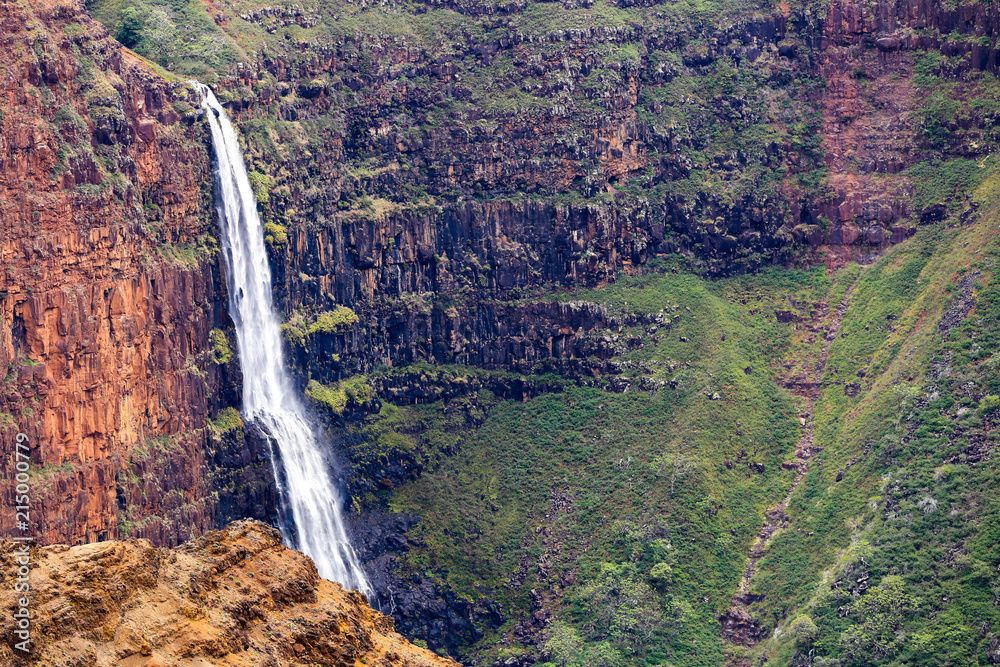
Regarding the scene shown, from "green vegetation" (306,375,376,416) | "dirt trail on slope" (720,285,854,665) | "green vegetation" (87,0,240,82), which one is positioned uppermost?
"green vegetation" (87,0,240,82)

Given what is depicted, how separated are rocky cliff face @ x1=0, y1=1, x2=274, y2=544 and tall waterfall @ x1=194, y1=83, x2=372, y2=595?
4.28ft

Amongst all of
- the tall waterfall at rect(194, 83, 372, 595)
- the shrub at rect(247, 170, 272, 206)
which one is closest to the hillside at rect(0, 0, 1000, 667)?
the shrub at rect(247, 170, 272, 206)

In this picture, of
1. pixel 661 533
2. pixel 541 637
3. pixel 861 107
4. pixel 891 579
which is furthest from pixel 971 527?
pixel 861 107

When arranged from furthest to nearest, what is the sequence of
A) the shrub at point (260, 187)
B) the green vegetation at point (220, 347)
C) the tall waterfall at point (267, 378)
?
the shrub at point (260, 187) < the tall waterfall at point (267, 378) < the green vegetation at point (220, 347)

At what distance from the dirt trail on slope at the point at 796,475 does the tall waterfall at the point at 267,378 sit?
682 inches

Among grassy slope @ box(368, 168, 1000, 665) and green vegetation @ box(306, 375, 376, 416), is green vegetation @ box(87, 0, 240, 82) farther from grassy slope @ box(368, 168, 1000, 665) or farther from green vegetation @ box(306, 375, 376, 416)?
grassy slope @ box(368, 168, 1000, 665)

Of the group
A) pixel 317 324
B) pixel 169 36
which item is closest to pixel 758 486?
pixel 317 324

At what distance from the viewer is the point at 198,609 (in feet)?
83.1

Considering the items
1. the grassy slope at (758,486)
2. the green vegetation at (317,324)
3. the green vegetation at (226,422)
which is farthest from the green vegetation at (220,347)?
the grassy slope at (758,486)

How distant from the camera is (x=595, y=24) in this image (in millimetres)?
86062

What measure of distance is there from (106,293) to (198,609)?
3719cm

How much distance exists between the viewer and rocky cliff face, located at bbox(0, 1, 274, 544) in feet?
186

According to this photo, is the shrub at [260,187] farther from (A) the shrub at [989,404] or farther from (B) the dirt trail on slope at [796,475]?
(A) the shrub at [989,404]

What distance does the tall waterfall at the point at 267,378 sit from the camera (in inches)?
2699
